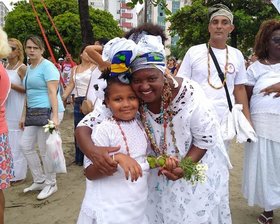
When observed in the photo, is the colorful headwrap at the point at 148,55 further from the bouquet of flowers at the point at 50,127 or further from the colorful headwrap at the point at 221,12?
the bouquet of flowers at the point at 50,127

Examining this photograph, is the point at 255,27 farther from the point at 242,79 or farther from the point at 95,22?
the point at 242,79

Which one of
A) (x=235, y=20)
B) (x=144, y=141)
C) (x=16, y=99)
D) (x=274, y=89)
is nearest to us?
(x=144, y=141)

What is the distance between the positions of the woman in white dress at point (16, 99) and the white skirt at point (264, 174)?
290cm

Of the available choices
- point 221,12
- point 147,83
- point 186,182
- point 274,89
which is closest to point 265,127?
point 274,89

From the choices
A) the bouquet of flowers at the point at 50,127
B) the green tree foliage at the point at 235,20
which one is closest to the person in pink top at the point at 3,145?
the bouquet of flowers at the point at 50,127

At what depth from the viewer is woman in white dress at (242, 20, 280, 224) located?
3.55 meters

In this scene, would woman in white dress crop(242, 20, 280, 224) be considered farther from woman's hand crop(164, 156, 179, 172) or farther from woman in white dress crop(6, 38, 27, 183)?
woman in white dress crop(6, 38, 27, 183)

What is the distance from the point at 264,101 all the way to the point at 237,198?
1.33 meters

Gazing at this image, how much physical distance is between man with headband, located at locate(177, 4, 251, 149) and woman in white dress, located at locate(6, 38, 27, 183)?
2.18 meters

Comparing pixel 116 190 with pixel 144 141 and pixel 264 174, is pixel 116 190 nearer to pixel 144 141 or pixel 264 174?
pixel 144 141

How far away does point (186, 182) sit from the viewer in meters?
2.19

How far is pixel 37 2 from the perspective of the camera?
2886 cm

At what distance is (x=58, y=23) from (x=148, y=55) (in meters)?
26.3

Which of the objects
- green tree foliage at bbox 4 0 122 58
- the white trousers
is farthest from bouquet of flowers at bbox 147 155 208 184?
green tree foliage at bbox 4 0 122 58
